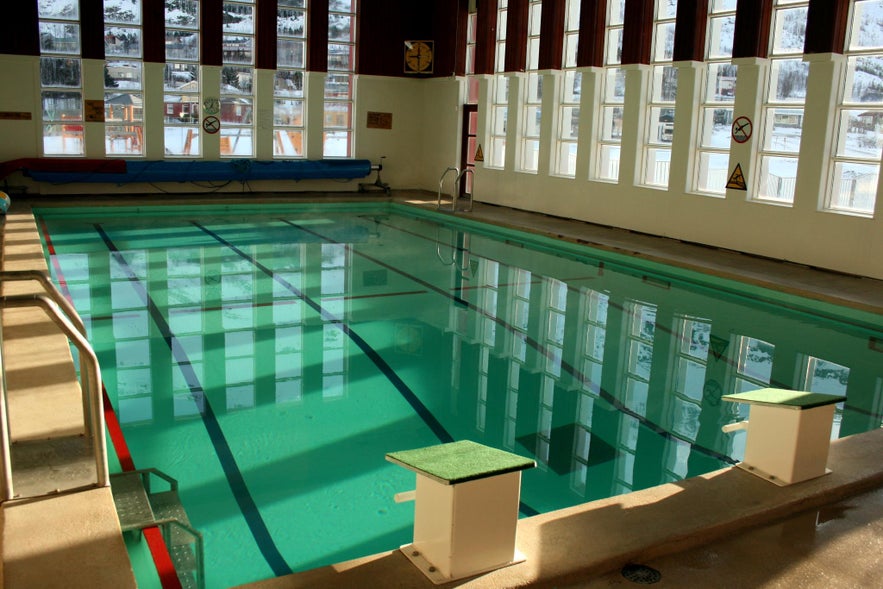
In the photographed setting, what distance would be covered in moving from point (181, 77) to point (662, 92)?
923 cm

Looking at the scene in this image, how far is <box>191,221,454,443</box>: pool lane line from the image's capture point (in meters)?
5.26

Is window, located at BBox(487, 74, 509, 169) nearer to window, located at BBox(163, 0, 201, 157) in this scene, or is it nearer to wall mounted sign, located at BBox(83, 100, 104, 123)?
window, located at BBox(163, 0, 201, 157)

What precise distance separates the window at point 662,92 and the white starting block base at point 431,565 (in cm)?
1004

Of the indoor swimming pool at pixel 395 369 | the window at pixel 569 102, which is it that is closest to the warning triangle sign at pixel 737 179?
the indoor swimming pool at pixel 395 369

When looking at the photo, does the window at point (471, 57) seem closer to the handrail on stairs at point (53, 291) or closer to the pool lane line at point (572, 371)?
the pool lane line at point (572, 371)

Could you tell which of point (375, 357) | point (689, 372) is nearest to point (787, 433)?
point (689, 372)

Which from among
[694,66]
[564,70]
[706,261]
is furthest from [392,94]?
[706,261]

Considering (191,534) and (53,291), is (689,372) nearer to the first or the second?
(191,534)

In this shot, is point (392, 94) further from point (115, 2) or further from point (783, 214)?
point (783, 214)

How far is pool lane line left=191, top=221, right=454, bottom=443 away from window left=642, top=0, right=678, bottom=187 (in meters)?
6.06

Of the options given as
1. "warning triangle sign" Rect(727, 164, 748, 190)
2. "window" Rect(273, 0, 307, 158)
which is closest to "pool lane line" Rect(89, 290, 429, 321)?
"warning triangle sign" Rect(727, 164, 748, 190)

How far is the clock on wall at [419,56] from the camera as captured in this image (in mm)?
17625

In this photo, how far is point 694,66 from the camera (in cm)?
1136

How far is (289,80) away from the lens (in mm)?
17188
